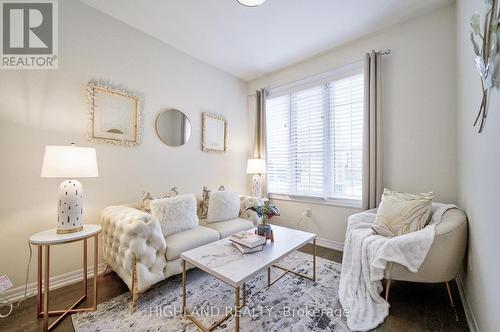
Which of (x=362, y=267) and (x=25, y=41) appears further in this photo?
(x=25, y=41)

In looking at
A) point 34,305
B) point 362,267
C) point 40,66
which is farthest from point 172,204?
point 362,267

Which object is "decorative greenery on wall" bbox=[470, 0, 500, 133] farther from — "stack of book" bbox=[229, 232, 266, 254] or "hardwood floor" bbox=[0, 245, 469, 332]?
"stack of book" bbox=[229, 232, 266, 254]

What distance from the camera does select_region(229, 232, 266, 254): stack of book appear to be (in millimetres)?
1729

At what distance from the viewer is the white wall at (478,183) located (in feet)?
3.53

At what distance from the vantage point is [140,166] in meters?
2.64

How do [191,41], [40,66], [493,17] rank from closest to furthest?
[493,17] < [40,66] < [191,41]

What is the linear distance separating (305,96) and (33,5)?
328 centimetres

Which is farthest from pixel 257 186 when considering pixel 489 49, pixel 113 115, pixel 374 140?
pixel 489 49

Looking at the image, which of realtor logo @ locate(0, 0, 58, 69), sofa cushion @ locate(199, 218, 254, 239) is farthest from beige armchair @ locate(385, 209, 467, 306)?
realtor logo @ locate(0, 0, 58, 69)

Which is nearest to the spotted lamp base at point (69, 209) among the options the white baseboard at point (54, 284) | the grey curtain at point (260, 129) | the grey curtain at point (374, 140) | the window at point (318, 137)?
the white baseboard at point (54, 284)

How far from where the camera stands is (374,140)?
259 cm

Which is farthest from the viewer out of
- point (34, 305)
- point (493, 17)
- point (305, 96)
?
point (305, 96)

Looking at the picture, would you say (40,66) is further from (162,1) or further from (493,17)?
(493,17)

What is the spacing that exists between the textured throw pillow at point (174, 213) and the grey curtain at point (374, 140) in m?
2.12
